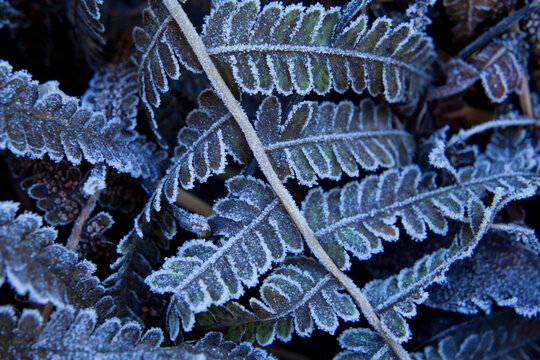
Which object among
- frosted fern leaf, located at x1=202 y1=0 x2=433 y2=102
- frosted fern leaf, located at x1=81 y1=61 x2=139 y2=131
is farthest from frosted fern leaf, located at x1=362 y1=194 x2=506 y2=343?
frosted fern leaf, located at x1=81 y1=61 x2=139 y2=131

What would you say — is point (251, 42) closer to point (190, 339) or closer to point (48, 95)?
point (48, 95)

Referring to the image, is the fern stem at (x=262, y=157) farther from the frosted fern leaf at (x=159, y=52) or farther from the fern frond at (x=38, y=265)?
the fern frond at (x=38, y=265)

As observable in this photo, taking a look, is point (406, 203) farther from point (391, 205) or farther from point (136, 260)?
point (136, 260)

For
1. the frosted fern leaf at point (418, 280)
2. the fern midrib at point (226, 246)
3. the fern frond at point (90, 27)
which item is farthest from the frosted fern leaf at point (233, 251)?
the fern frond at point (90, 27)

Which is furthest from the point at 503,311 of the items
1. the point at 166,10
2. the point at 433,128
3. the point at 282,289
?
the point at 166,10

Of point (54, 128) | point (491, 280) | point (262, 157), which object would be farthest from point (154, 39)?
point (491, 280)
